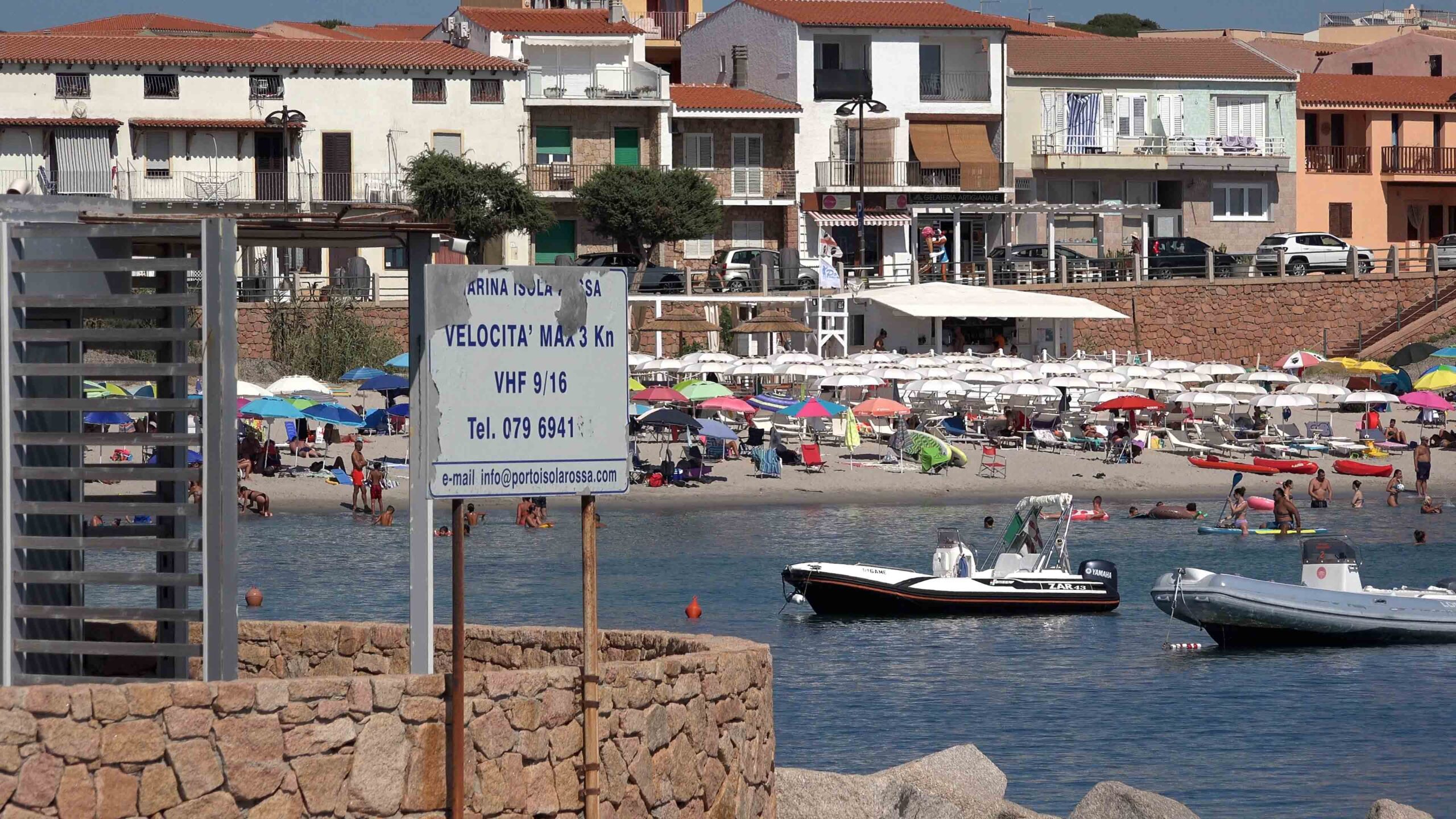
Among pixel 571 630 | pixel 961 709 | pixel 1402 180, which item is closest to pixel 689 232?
pixel 1402 180

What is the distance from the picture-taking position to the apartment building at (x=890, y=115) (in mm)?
58562

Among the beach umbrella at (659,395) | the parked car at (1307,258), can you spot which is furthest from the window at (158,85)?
the parked car at (1307,258)

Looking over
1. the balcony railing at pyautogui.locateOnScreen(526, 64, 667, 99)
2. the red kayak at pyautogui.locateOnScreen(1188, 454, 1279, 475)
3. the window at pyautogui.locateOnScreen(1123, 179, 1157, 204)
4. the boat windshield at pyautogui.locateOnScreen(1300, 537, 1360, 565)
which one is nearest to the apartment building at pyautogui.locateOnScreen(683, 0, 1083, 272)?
the window at pyautogui.locateOnScreen(1123, 179, 1157, 204)

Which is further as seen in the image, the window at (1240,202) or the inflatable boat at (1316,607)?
the window at (1240,202)

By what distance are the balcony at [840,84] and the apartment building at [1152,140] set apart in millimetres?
4867

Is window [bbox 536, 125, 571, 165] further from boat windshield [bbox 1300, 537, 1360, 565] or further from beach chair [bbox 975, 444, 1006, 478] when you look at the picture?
boat windshield [bbox 1300, 537, 1360, 565]

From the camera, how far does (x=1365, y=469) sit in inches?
1636

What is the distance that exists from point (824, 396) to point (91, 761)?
37.9 meters

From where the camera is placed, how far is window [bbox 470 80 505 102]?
184 feet

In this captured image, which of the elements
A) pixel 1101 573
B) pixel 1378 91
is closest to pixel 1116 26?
pixel 1378 91

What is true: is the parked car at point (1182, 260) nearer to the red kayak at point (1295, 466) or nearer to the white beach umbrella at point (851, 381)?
the red kayak at point (1295, 466)

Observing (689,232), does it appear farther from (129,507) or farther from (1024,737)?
(129,507)

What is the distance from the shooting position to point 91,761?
745cm

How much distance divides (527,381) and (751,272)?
4570cm
